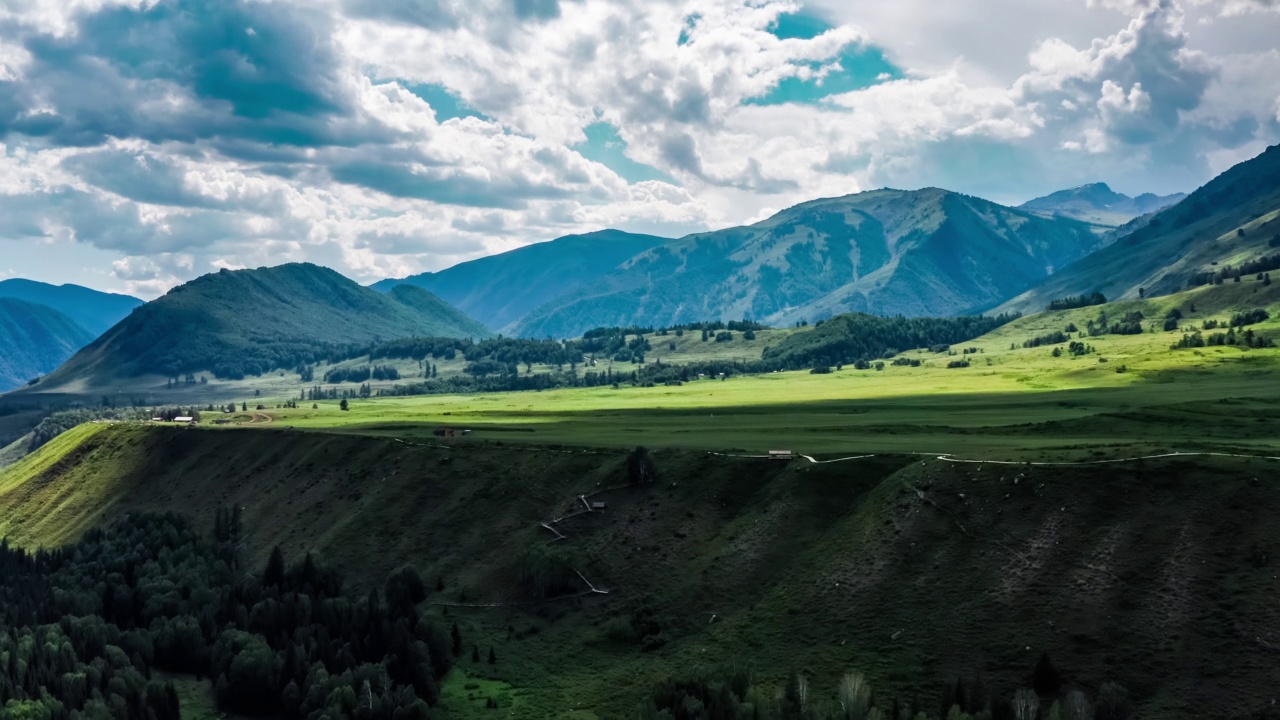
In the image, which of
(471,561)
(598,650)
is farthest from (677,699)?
(471,561)

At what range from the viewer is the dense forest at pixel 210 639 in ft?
310

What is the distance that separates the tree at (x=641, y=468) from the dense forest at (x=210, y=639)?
31.3 m

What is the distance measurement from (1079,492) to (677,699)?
150 ft

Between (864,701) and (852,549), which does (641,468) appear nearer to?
(852,549)

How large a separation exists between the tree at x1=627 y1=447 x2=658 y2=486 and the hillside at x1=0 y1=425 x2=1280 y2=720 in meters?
1.82

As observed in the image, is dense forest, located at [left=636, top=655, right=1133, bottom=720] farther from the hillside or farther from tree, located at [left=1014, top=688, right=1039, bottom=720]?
the hillside

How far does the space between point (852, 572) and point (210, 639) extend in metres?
77.4

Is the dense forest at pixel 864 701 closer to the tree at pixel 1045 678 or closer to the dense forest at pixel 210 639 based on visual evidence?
the tree at pixel 1045 678

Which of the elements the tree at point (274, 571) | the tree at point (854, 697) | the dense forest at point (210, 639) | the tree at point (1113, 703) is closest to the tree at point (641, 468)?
the dense forest at point (210, 639)

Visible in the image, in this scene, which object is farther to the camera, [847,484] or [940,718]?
[847,484]

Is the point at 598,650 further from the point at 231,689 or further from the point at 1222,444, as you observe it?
the point at 1222,444

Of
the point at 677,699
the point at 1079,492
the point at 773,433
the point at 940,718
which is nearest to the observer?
the point at 940,718

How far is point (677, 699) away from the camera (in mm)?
82000

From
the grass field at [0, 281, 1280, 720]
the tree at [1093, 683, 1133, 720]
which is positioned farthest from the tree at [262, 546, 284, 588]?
the tree at [1093, 683, 1133, 720]
